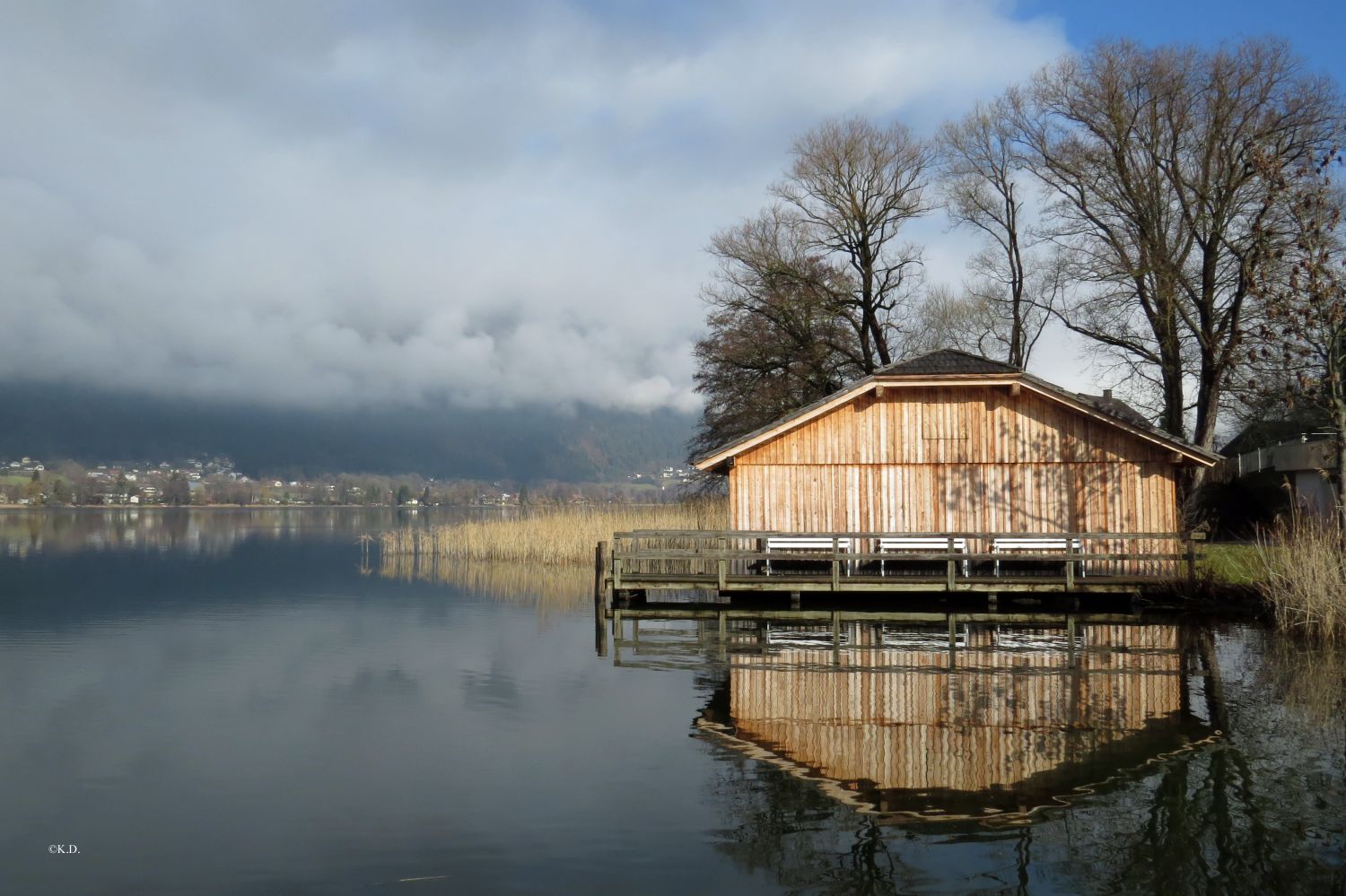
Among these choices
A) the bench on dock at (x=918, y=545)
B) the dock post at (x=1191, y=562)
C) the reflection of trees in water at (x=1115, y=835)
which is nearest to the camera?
the reflection of trees in water at (x=1115, y=835)

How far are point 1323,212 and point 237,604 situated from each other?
23937 millimetres

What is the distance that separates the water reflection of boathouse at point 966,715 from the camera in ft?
31.1

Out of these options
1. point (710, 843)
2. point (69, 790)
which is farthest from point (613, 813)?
point (69, 790)

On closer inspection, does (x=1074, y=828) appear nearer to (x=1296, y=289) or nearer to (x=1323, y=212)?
(x=1296, y=289)

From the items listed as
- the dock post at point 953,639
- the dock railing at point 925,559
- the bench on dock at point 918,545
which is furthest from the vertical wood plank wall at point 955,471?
the dock post at point 953,639

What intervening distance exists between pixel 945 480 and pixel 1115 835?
634 inches

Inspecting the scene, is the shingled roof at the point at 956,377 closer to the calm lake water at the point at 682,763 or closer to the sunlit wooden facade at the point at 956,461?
the sunlit wooden facade at the point at 956,461

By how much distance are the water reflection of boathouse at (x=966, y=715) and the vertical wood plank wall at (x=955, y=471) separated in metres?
6.00

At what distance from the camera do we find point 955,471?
78.2ft

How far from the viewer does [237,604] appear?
26.3 metres

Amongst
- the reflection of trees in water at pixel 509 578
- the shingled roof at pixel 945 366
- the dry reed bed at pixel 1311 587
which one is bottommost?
the reflection of trees in water at pixel 509 578

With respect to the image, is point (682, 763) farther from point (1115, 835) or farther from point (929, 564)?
point (929, 564)

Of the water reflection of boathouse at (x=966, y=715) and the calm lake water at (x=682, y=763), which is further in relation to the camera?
the water reflection of boathouse at (x=966, y=715)

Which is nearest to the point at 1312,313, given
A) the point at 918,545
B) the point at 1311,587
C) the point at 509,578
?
the point at 1311,587
